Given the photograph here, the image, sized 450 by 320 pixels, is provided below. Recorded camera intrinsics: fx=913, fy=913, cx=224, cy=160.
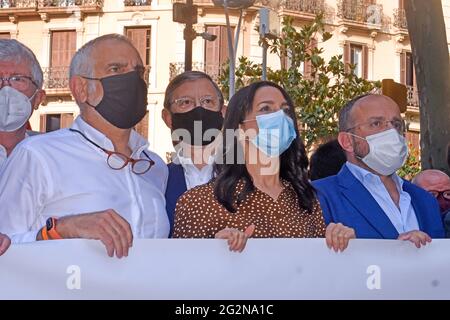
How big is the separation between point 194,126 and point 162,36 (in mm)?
26711

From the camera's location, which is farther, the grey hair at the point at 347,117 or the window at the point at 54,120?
the window at the point at 54,120

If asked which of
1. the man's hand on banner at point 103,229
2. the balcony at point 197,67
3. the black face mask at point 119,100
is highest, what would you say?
the black face mask at point 119,100

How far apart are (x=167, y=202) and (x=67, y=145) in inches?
26.1

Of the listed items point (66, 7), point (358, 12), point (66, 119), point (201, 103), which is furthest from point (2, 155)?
point (358, 12)

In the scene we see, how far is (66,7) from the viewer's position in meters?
31.8

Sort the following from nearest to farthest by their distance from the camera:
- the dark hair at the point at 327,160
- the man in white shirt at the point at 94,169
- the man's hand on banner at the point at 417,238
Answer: the man in white shirt at the point at 94,169
the man's hand on banner at the point at 417,238
the dark hair at the point at 327,160

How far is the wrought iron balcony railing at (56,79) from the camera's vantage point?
31203 mm

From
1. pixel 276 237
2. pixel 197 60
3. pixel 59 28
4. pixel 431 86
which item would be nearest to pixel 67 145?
pixel 276 237

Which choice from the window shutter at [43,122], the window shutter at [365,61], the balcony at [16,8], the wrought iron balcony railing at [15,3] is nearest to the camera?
the window shutter at [43,122]

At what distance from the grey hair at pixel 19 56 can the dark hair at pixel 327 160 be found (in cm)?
167

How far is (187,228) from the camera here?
364cm

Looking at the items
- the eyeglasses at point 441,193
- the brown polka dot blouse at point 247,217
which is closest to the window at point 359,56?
the eyeglasses at point 441,193

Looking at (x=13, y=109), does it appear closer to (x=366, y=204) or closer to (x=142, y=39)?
(x=366, y=204)

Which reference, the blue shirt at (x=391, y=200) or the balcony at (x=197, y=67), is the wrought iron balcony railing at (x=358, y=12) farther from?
the blue shirt at (x=391, y=200)
